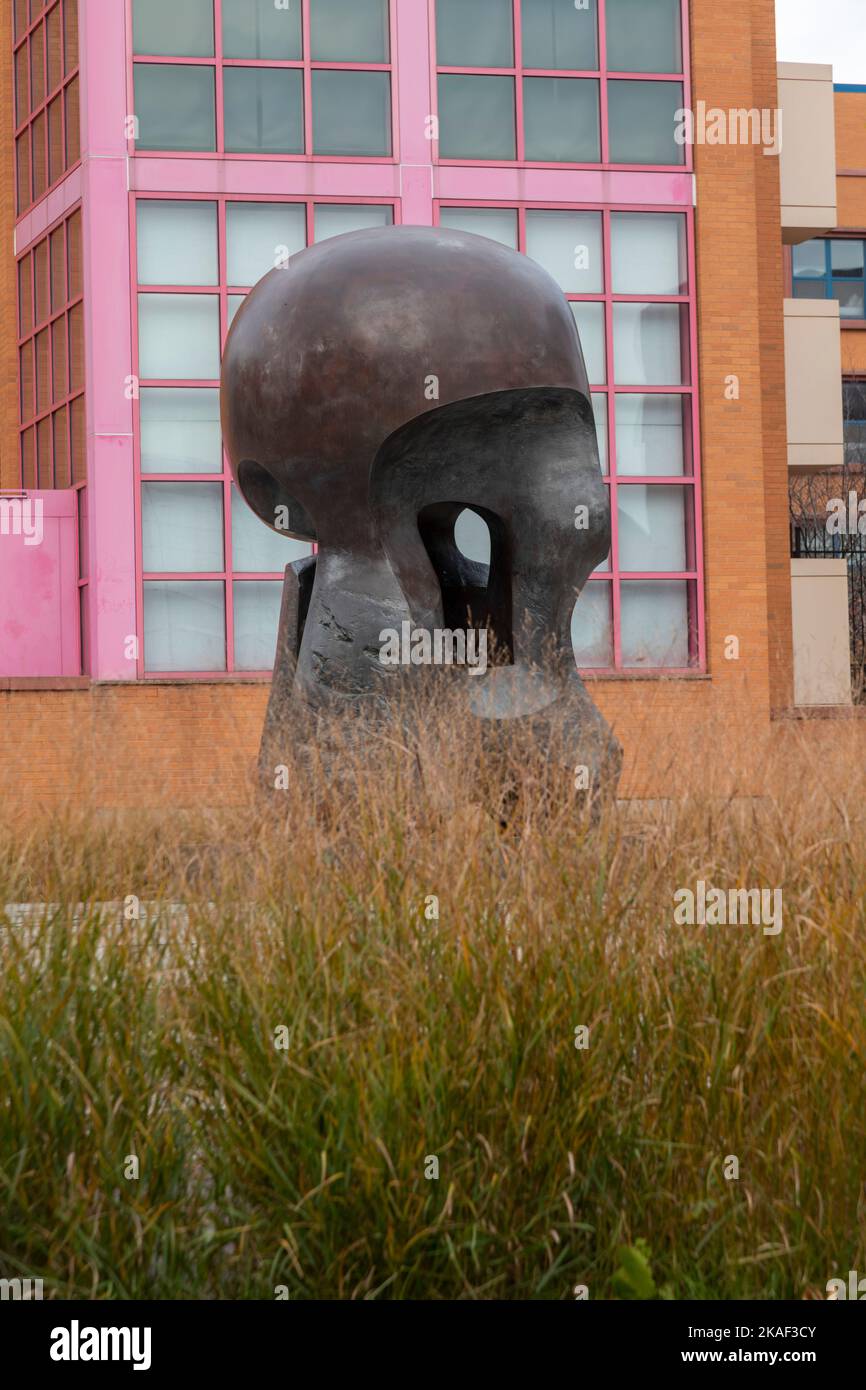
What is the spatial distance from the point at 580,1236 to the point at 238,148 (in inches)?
608

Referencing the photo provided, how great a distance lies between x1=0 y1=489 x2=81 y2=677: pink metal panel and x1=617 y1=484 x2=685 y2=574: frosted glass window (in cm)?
619

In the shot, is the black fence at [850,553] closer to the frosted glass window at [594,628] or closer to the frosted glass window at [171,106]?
the frosted glass window at [594,628]

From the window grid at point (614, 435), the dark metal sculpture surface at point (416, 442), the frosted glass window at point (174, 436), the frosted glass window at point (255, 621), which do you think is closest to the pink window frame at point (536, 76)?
the window grid at point (614, 435)

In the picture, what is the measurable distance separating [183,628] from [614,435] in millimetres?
5177

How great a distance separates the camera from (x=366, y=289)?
6.81 metres

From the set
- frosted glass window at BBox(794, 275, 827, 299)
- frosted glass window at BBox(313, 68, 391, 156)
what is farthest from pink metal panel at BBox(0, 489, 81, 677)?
frosted glass window at BBox(794, 275, 827, 299)

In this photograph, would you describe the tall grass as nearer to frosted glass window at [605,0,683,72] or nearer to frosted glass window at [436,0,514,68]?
frosted glass window at [436,0,514,68]

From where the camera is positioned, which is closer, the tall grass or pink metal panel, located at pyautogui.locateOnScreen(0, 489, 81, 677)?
the tall grass

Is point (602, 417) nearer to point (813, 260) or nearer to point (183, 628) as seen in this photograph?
point (183, 628)

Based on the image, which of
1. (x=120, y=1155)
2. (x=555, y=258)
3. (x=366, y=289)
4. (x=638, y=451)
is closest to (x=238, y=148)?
(x=555, y=258)

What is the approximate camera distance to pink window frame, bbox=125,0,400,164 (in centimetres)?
1677
